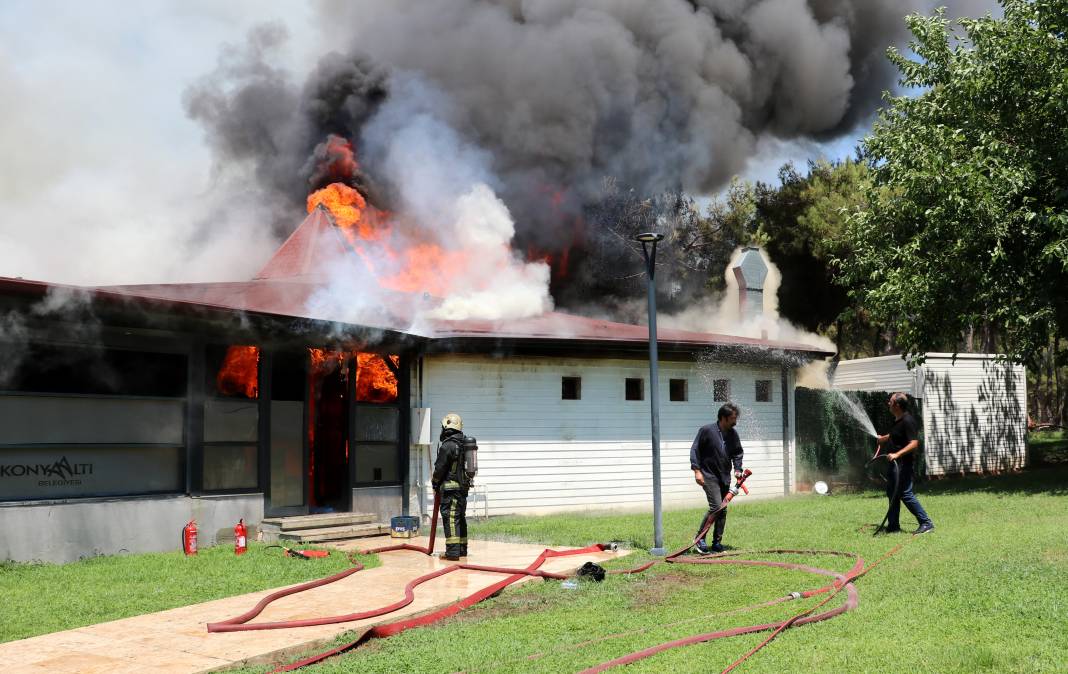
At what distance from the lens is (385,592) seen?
902cm

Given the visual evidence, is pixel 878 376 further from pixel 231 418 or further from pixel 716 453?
pixel 231 418

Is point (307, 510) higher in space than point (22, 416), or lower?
lower

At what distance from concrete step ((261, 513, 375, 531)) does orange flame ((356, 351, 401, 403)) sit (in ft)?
6.45

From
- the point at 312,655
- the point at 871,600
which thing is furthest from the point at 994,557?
the point at 312,655

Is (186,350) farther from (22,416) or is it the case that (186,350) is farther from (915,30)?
(915,30)

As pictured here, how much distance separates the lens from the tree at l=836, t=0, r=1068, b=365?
58.9 feet

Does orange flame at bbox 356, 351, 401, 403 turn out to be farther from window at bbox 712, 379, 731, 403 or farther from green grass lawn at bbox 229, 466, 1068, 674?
window at bbox 712, 379, 731, 403

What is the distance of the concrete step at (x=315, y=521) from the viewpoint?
12766 millimetres

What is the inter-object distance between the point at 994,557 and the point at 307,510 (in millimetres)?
9514

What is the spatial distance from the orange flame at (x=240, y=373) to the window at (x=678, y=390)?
8.67 metres

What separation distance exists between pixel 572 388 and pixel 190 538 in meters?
7.94

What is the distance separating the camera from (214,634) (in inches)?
282

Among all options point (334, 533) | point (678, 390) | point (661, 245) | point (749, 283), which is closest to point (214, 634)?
point (334, 533)

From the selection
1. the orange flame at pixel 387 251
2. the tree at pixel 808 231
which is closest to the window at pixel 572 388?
the orange flame at pixel 387 251
